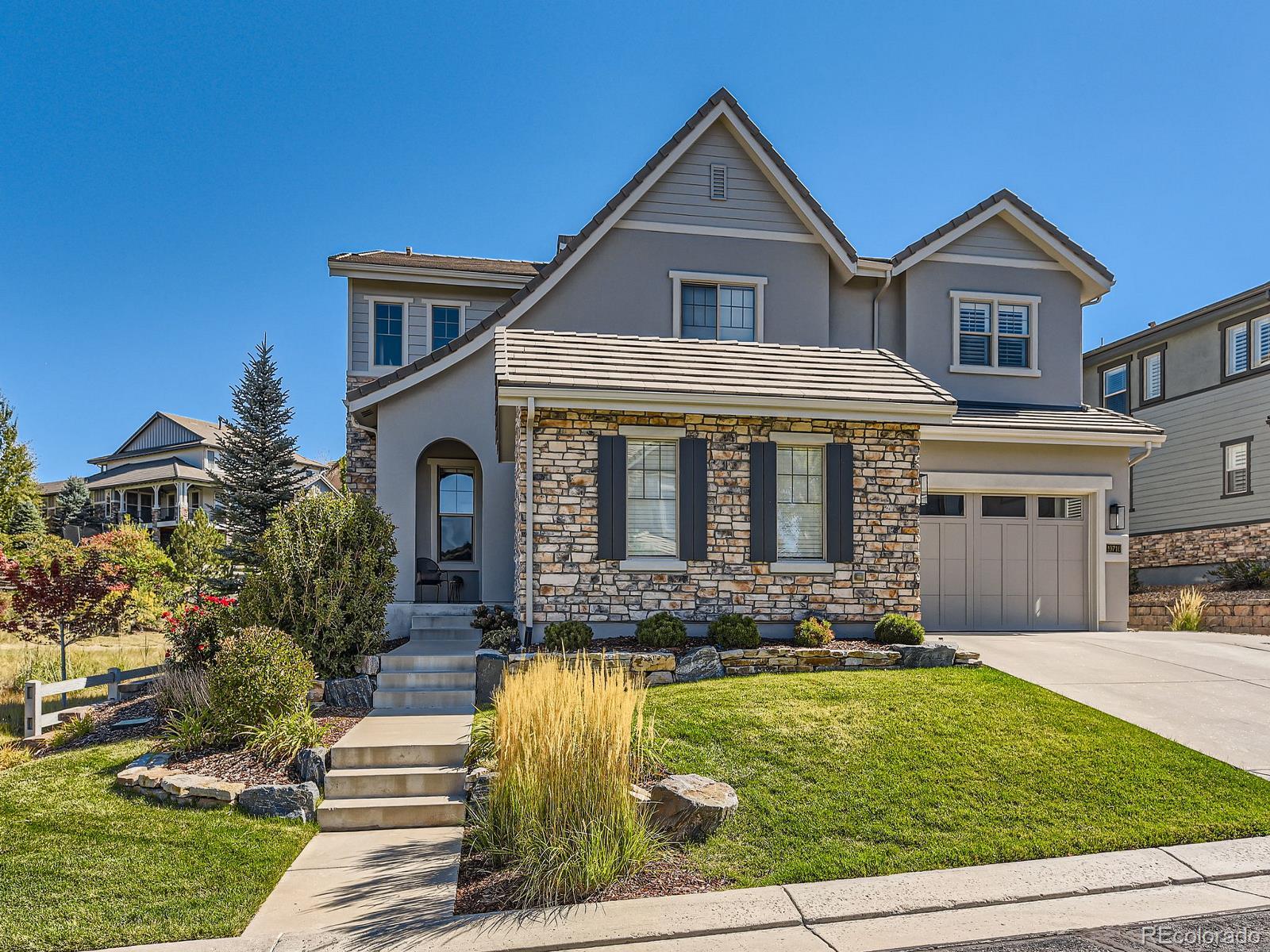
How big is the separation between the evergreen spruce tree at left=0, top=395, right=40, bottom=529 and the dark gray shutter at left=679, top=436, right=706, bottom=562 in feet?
82.1

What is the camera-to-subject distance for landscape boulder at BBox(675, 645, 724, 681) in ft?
30.2

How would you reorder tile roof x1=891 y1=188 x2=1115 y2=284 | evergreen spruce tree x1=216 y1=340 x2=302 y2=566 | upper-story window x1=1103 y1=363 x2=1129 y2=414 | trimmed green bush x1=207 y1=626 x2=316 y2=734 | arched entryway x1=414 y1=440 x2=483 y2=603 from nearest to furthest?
1. trimmed green bush x1=207 y1=626 x2=316 y2=734
2. arched entryway x1=414 y1=440 x2=483 y2=603
3. tile roof x1=891 y1=188 x2=1115 y2=284
4. evergreen spruce tree x1=216 y1=340 x2=302 y2=566
5. upper-story window x1=1103 y1=363 x2=1129 y2=414

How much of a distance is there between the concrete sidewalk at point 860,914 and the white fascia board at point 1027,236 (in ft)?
39.5

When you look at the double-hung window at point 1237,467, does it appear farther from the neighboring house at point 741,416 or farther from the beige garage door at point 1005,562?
the beige garage door at point 1005,562

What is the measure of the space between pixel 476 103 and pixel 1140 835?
13190 millimetres

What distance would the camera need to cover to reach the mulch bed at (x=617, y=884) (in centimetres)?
485

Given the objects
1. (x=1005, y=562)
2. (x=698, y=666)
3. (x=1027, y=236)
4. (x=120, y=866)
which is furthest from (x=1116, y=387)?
(x=120, y=866)

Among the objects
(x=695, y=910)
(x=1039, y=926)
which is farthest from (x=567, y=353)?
(x=1039, y=926)

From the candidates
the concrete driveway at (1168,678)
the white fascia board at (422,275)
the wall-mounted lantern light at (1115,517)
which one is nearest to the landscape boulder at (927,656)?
the concrete driveway at (1168,678)

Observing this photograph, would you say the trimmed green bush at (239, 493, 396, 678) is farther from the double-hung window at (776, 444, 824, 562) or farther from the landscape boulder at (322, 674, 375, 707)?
the double-hung window at (776, 444, 824, 562)

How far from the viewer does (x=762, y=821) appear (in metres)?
5.73

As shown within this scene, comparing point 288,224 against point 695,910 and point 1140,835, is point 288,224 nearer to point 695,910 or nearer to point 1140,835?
point 695,910

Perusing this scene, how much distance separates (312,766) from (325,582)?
301 centimetres

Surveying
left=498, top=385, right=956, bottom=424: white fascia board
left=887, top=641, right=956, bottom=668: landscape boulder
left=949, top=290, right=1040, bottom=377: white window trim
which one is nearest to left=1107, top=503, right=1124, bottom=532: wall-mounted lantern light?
left=949, top=290, right=1040, bottom=377: white window trim
